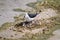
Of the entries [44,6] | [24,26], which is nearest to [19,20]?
[24,26]

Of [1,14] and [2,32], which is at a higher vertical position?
[1,14]

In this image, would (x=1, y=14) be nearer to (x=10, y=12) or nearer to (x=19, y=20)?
(x=10, y=12)

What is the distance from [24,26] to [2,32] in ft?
1.69

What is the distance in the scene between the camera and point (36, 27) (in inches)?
168

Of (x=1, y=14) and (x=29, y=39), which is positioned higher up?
(x=1, y=14)

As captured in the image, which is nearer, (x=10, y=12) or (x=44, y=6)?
(x=10, y=12)

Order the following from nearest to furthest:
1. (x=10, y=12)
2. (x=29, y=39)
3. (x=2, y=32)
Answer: (x=29, y=39)
(x=2, y=32)
(x=10, y=12)

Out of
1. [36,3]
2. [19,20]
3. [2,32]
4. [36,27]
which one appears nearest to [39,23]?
[36,27]

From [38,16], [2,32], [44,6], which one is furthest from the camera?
[44,6]

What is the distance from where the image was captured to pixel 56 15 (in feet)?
15.9

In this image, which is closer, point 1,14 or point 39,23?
point 39,23

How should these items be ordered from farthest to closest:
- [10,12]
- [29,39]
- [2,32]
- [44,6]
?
1. [44,6]
2. [10,12]
3. [2,32]
4. [29,39]

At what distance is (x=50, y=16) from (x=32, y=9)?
646 millimetres

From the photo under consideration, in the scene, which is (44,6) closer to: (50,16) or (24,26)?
(50,16)
